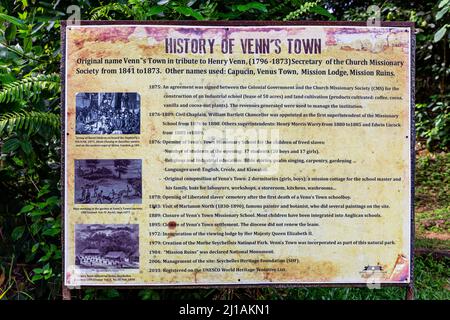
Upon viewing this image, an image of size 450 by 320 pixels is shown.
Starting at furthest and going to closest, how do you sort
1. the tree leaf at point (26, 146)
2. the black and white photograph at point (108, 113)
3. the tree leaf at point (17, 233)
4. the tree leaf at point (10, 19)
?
the tree leaf at point (17, 233), the tree leaf at point (26, 146), the tree leaf at point (10, 19), the black and white photograph at point (108, 113)

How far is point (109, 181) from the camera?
2.46 m

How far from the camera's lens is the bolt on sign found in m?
2.45

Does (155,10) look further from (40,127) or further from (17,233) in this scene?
(17,233)

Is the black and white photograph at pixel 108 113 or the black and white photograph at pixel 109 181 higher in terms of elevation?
the black and white photograph at pixel 108 113

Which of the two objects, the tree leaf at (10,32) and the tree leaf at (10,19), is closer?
the tree leaf at (10,19)

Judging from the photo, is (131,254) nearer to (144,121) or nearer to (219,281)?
(219,281)

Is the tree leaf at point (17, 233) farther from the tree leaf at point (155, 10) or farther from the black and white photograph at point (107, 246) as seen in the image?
the tree leaf at point (155, 10)

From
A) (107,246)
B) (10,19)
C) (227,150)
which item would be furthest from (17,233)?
(227,150)

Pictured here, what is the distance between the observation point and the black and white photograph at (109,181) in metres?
2.45

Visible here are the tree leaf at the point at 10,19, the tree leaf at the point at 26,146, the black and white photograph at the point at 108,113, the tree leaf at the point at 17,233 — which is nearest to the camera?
the black and white photograph at the point at 108,113

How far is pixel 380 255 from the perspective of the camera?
250 centimetres

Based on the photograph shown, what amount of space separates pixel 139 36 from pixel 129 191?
0.80m

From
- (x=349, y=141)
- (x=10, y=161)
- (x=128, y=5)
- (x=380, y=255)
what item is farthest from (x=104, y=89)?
(x=380, y=255)

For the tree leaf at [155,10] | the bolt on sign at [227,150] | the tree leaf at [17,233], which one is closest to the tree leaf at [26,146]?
the bolt on sign at [227,150]
